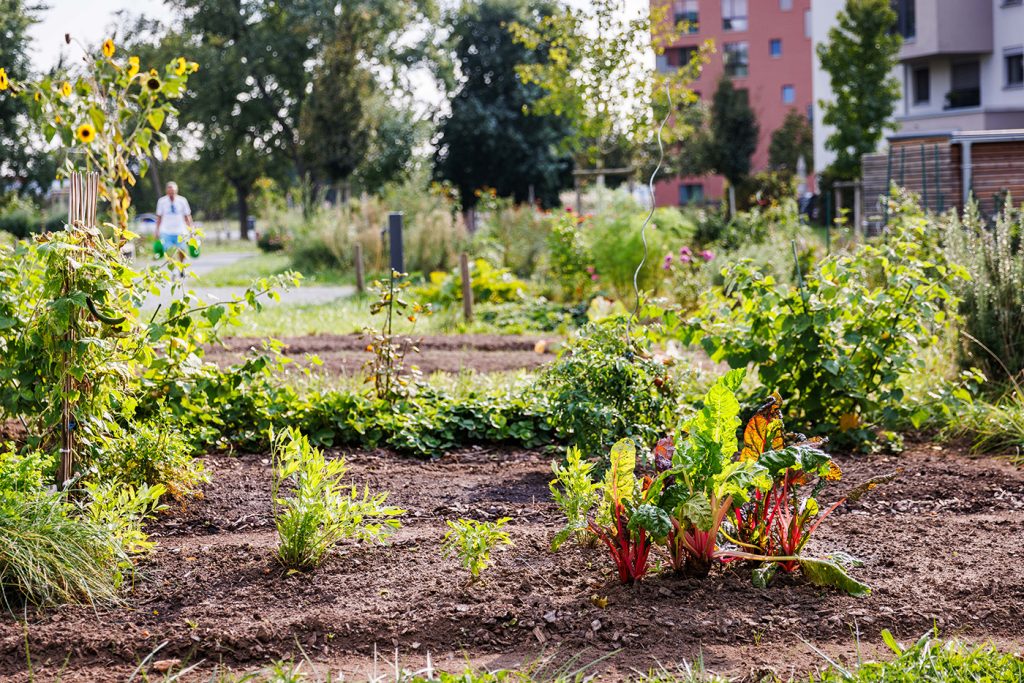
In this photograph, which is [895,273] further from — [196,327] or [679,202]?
[679,202]

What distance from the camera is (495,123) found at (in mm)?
32250

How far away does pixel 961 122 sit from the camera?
3328cm

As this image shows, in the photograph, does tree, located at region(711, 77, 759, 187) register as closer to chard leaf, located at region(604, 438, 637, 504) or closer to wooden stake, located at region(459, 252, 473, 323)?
wooden stake, located at region(459, 252, 473, 323)

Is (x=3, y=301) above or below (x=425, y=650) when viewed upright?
above

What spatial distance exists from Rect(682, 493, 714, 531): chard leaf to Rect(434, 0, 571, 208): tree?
97.2 ft

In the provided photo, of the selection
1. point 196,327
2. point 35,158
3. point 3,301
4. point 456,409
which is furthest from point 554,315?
point 35,158

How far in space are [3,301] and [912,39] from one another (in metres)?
34.3

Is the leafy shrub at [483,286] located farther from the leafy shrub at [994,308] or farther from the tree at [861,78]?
the tree at [861,78]

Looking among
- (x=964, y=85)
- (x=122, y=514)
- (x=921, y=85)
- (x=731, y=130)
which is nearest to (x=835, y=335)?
(x=122, y=514)

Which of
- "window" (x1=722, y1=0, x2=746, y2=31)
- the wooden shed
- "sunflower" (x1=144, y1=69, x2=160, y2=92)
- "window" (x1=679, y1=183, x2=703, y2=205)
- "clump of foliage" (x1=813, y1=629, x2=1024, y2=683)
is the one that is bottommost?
"clump of foliage" (x1=813, y1=629, x2=1024, y2=683)

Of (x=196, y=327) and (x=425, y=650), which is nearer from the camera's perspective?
(x=425, y=650)

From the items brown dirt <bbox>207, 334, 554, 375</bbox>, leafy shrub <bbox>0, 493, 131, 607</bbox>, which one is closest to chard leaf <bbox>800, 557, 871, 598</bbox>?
leafy shrub <bbox>0, 493, 131, 607</bbox>

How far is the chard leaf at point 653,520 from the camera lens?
3.23 metres

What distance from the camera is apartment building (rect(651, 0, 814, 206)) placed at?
5497cm
